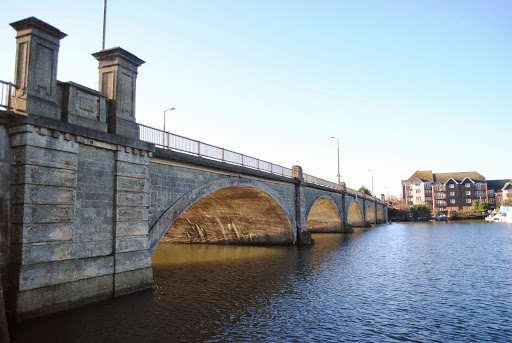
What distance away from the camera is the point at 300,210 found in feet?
107

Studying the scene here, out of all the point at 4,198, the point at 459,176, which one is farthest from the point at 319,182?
the point at 459,176

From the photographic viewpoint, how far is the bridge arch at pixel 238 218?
26609mm

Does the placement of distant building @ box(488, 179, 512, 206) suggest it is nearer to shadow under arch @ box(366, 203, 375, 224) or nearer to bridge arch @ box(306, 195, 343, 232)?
shadow under arch @ box(366, 203, 375, 224)

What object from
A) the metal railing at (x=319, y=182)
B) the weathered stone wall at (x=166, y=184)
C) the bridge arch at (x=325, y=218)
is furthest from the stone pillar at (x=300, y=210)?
the weathered stone wall at (x=166, y=184)

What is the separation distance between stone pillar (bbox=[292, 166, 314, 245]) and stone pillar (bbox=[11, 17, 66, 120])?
23827 millimetres

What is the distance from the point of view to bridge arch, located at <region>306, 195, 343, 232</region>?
4806 cm

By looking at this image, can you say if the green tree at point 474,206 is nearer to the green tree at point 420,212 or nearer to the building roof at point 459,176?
the building roof at point 459,176

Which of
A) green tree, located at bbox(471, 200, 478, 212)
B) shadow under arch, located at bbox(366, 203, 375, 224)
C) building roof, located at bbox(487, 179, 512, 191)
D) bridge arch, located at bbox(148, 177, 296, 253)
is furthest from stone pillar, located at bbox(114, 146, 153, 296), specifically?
building roof, located at bbox(487, 179, 512, 191)

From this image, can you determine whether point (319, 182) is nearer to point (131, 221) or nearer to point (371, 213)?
point (131, 221)

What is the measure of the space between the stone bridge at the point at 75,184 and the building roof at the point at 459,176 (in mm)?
124522

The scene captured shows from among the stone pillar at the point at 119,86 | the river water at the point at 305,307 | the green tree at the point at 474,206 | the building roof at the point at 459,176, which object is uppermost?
the building roof at the point at 459,176

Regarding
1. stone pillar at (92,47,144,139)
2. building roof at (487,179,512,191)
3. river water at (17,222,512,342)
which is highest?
building roof at (487,179,512,191)

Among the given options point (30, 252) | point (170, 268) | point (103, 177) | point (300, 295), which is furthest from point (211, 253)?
point (30, 252)

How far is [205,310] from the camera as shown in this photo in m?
11.8
